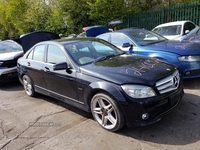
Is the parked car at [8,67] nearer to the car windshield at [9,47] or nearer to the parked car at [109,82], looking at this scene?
the car windshield at [9,47]

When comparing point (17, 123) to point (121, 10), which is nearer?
point (17, 123)

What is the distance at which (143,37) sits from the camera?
212 inches

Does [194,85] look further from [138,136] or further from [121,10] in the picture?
[121,10]

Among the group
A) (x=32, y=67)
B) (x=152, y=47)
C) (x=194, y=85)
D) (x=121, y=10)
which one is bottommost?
(x=194, y=85)

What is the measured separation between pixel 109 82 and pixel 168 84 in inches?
34.8

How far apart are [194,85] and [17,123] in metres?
3.85

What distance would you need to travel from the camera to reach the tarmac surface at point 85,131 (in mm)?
2701

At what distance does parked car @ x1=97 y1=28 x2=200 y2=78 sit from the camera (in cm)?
425

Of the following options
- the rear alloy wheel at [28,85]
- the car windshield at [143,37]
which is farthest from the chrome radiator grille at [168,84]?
the rear alloy wheel at [28,85]

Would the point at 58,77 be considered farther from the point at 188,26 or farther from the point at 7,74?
the point at 188,26

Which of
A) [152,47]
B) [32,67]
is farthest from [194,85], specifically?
[32,67]

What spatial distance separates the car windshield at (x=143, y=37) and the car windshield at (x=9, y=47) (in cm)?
426

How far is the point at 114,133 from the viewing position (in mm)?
2988

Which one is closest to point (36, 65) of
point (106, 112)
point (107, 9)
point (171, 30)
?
point (106, 112)
